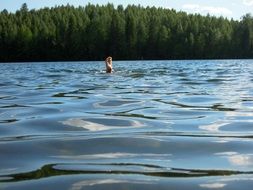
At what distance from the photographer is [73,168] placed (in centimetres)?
427

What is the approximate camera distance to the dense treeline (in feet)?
385

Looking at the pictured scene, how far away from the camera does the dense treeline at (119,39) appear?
117500mm

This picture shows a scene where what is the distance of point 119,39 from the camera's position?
402 feet

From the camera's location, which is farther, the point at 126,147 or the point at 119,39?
the point at 119,39

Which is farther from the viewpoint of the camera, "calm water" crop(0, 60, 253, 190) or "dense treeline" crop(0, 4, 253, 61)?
"dense treeline" crop(0, 4, 253, 61)

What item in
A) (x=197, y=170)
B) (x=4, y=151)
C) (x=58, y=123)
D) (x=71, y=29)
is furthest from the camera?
(x=71, y=29)

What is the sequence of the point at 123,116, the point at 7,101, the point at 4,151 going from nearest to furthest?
the point at 4,151, the point at 123,116, the point at 7,101

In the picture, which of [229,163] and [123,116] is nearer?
[229,163]

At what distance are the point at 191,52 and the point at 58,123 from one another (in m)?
119

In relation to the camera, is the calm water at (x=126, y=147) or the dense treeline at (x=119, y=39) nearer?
the calm water at (x=126, y=147)

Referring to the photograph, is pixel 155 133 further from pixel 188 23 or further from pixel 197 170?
pixel 188 23

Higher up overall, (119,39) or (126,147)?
(119,39)

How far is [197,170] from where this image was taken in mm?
4184

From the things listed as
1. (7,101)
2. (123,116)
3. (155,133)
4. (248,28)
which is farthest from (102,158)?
(248,28)
